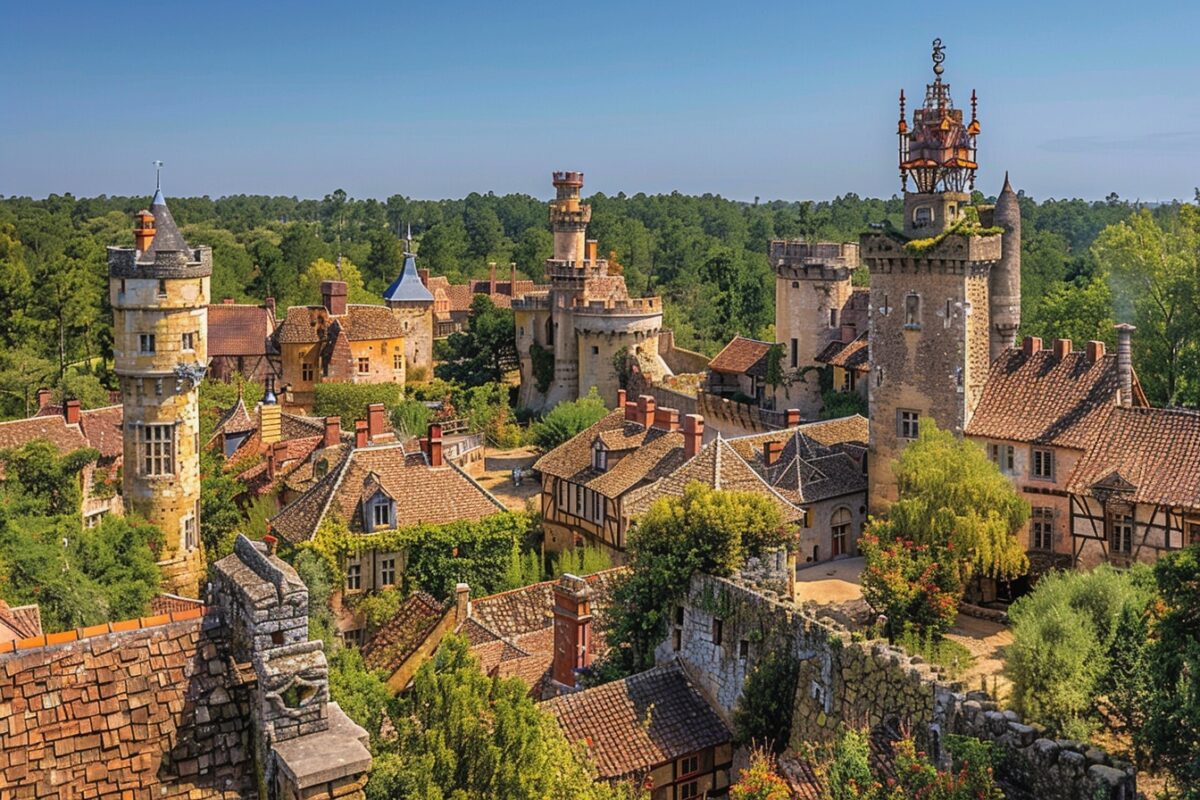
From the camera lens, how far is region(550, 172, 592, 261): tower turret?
220ft

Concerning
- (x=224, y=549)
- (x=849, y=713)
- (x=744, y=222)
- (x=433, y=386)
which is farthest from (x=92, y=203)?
(x=849, y=713)

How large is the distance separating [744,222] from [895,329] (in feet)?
435

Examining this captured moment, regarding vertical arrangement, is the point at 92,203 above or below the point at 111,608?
above

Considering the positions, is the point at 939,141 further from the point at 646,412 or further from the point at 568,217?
the point at 568,217

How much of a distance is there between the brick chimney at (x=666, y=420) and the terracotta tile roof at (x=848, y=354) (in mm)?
11711

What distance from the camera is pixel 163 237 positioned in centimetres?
3450

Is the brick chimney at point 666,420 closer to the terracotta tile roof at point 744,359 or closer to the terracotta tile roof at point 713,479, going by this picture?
the terracotta tile roof at point 713,479

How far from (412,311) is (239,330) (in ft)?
37.9

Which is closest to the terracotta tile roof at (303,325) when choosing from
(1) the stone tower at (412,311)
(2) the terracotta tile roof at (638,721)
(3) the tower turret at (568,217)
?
(1) the stone tower at (412,311)

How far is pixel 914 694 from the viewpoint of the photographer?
16.2 meters

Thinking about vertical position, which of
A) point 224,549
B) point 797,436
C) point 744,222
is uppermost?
point 744,222

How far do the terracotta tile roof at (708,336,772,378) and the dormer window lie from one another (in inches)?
662

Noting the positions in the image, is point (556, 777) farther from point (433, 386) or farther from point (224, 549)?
point (433, 386)

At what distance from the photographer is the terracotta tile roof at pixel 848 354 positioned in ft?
160
